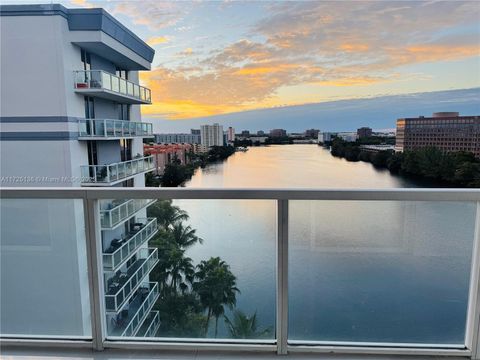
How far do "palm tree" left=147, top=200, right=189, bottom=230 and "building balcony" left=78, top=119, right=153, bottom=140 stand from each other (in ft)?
23.8

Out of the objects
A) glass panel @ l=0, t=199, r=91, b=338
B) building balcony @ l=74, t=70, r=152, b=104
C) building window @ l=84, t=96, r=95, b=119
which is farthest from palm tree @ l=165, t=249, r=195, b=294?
building window @ l=84, t=96, r=95, b=119

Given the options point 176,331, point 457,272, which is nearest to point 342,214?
point 457,272

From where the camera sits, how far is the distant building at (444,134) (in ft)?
8.82

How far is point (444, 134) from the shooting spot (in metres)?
2.78

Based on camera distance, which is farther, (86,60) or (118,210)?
(86,60)

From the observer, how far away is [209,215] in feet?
4.83

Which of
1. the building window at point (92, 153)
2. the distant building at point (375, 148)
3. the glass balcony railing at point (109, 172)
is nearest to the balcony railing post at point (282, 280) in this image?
the distant building at point (375, 148)

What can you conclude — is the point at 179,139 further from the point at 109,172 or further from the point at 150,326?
the point at 150,326

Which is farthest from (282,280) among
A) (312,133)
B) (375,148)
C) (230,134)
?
(230,134)

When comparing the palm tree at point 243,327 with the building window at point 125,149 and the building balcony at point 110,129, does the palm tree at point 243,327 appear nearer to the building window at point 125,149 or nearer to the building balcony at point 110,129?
the building balcony at point 110,129

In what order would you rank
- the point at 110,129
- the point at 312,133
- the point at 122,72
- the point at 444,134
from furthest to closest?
1. the point at 122,72
2. the point at 110,129
3. the point at 312,133
4. the point at 444,134

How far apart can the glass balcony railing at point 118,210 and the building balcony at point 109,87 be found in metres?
7.28

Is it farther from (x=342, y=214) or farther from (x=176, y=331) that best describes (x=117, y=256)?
(x=342, y=214)

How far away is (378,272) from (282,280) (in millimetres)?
515
